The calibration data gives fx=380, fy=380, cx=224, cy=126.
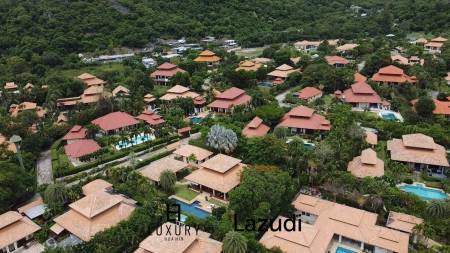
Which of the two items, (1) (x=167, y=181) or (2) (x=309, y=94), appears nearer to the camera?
(1) (x=167, y=181)

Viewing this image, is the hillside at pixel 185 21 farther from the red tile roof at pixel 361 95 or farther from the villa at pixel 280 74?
the red tile roof at pixel 361 95

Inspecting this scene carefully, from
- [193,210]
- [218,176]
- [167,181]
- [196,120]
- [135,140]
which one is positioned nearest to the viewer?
[193,210]

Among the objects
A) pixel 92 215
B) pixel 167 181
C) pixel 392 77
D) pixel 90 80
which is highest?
pixel 392 77

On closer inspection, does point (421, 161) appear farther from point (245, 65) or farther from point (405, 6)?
point (405, 6)

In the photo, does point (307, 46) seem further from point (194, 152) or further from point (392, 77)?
point (194, 152)

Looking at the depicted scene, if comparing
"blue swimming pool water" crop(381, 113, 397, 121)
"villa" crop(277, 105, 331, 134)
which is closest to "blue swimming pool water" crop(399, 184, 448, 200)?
"villa" crop(277, 105, 331, 134)

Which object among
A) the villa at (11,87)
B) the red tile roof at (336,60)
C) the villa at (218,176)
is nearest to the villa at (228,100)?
the villa at (218,176)

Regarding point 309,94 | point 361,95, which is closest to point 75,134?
point 309,94

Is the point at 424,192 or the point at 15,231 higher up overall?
the point at 15,231
